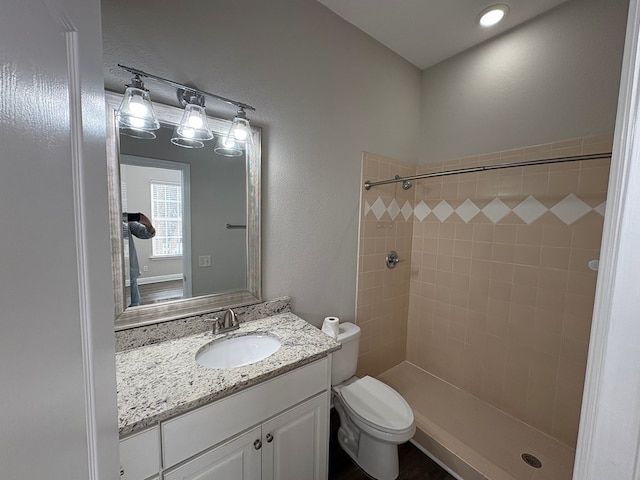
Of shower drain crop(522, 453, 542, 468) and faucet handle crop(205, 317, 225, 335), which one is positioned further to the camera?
shower drain crop(522, 453, 542, 468)

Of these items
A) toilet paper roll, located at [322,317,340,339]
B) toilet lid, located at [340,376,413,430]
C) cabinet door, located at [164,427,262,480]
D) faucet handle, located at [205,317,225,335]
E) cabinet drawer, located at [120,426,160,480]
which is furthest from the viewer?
toilet paper roll, located at [322,317,340,339]

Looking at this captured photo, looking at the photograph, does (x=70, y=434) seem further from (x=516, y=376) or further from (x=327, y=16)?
(x=516, y=376)

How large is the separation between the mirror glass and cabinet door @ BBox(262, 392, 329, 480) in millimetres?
568

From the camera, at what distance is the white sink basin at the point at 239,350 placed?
108 cm

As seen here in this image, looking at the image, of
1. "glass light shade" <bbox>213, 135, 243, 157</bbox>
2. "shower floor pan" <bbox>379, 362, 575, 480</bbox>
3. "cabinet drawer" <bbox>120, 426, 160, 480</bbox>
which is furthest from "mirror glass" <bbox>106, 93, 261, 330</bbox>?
"shower floor pan" <bbox>379, 362, 575, 480</bbox>

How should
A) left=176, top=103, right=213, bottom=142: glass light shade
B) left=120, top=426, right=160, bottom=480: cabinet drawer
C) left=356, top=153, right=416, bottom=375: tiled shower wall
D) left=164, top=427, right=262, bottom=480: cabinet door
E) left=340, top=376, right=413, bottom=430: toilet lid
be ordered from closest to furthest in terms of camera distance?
left=120, top=426, right=160, bottom=480: cabinet drawer, left=164, top=427, right=262, bottom=480: cabinet door, left=176, top=103, right=213, bottom=142: glass light shade, left=340, top=376, right=413, bottom=430: toilet lid, left=356, top=153, right=416, bottom=375: tiled shower wall

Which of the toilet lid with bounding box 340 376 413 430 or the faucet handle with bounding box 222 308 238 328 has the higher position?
the faucet handle with bounding box 222 308 238 328

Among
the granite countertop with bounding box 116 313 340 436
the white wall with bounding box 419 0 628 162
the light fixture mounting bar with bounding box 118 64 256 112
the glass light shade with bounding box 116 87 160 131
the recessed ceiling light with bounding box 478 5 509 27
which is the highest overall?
the recessed ceiling light with bounding box 478 5 509 27

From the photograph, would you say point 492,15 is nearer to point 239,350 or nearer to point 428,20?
point 428,20

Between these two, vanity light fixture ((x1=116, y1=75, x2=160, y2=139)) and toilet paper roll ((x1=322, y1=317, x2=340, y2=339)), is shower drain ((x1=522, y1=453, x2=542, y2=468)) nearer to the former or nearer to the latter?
toilet paper roll ((x1=322, y1=317, x2=340, y2=339))

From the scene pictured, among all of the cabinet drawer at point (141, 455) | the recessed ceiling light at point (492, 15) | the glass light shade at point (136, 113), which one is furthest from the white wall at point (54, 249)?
the recessed ceiling light at point (492, 15)

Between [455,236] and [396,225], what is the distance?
449mm

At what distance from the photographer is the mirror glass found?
0.98 m

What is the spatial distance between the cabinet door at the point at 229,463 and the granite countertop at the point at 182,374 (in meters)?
0.20
